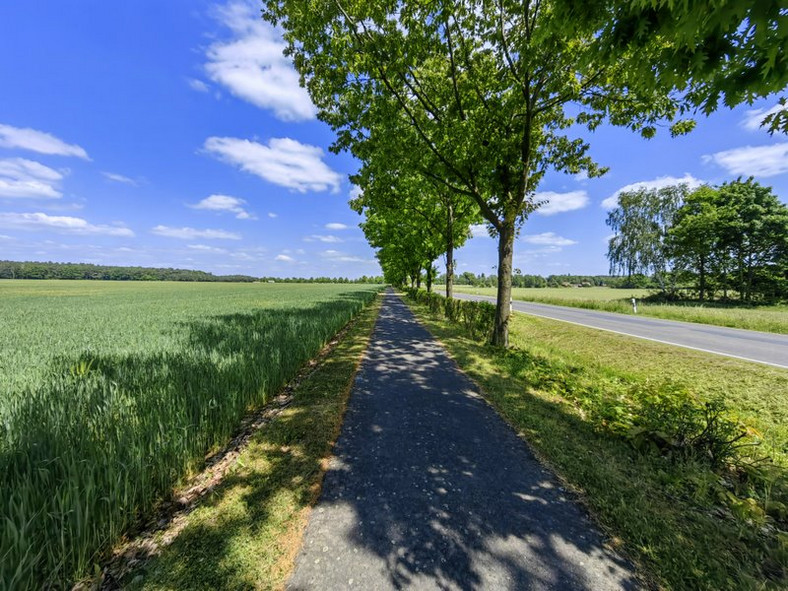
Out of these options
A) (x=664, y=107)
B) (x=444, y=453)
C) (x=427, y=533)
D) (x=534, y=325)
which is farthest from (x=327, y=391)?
(x=534, y=325)

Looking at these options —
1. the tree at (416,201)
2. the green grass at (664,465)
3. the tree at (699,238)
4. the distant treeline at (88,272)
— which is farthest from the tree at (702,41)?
the distant treeline at (88,272)

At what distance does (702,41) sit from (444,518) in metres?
4.59

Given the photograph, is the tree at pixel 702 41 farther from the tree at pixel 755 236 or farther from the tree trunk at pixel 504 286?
the tree at pixel 755 236

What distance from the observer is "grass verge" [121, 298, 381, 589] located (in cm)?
203

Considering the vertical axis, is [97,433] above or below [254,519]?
above

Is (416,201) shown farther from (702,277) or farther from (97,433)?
(702,277)

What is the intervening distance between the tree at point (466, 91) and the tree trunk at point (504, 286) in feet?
0.10

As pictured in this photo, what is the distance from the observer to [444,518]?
2.63 meters

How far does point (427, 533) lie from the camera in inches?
96.7

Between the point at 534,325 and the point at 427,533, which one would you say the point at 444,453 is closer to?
the point at 427,533

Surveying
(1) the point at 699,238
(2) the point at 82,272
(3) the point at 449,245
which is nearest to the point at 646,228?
(1) the point at 699,238

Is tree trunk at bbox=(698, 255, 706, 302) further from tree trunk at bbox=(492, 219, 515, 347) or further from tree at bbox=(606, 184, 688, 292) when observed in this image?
tree trunk at bbox=(492, 219, 515, 347)

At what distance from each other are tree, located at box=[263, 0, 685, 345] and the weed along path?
577 cm

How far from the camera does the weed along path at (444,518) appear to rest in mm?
2100
